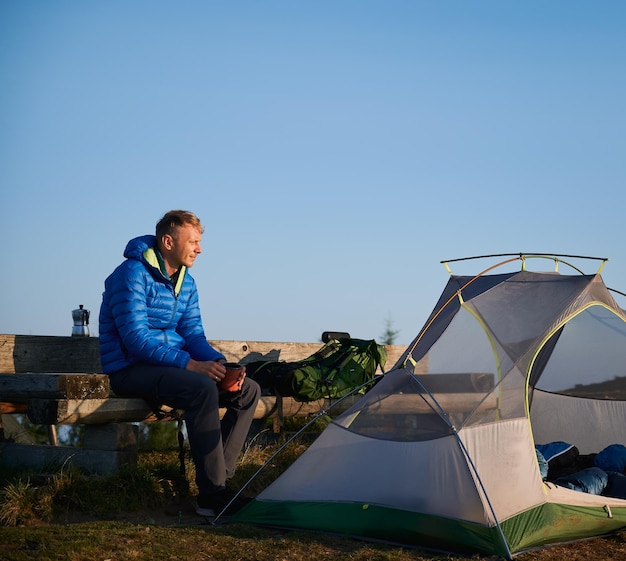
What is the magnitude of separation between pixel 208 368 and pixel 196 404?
0.26 metres

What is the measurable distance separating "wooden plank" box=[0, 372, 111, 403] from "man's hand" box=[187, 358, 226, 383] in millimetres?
705

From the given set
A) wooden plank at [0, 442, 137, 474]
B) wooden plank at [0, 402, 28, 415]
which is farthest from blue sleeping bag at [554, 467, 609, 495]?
wooden plank at [0, 402, 28, 415]

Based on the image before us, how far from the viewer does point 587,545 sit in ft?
16.0

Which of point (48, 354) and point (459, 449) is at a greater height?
point (48, 354)

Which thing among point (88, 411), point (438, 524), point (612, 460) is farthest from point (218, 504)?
point (612, 460)

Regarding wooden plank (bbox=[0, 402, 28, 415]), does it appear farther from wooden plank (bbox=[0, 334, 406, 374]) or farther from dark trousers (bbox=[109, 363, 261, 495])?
dark trousers (bbox=[109, 363, 261, 495])

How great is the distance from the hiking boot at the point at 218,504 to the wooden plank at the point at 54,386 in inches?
40.9

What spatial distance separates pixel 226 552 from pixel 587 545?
2.07 metres

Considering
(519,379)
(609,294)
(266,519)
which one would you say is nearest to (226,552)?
(266,519)

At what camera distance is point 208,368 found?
552cm

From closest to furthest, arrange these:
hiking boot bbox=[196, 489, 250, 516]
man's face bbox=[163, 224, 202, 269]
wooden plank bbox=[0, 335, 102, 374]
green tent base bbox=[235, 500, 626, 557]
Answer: green tent base bbox=[235, 500, 626, 557] < hiking boot bbox=[196, 489, 250, 516] < man's face bbox=[163, 224, 202, 269] < wooden plank bbox=[0, 335, 102, 374]

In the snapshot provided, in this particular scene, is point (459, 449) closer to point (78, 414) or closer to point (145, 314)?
point (145, 314)

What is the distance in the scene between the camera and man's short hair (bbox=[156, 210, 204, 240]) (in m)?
5.75

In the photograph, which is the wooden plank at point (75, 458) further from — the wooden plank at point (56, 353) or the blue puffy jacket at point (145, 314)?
the wooden plank at point (56, 353)
